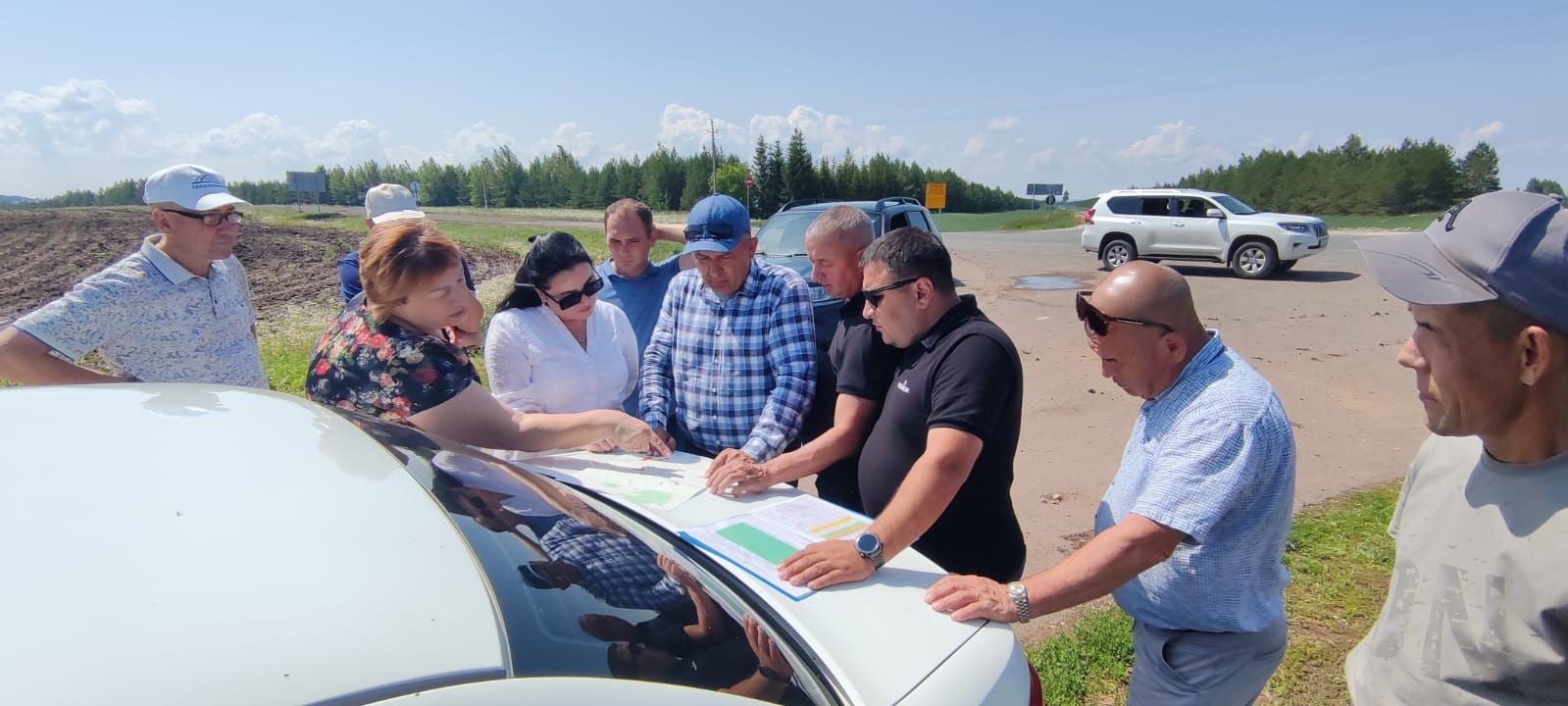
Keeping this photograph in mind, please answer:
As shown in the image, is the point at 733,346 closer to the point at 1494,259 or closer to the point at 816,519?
the point at 816,519

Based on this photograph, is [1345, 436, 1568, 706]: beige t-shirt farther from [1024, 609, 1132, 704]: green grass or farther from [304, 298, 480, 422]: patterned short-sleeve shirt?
[304, 298, 480, 422]: patterned short-sleeve shirt

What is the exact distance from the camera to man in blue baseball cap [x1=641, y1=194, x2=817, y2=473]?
A: 286 centimetres

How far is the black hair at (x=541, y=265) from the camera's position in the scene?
2.79 m

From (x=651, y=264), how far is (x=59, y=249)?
33.0 metres

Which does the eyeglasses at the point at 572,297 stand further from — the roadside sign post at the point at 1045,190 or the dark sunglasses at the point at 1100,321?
the roadside sign post at the point at 1045,190

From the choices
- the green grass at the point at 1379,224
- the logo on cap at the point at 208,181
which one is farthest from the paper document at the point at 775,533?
the green grass at the point at 1379,224

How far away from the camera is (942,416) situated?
80.7 inches

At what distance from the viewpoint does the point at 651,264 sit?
4293 millimetres

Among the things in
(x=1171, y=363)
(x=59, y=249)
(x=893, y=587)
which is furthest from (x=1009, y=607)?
(x=59, y=249)

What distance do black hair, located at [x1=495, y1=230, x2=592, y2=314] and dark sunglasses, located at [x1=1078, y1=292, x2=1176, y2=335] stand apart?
1680 millimetres

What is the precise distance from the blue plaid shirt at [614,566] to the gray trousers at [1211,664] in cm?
123

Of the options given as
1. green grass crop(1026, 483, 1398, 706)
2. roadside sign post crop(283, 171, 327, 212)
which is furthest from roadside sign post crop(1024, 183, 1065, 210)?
roadside sign post crop(283, 171, 327, 212)

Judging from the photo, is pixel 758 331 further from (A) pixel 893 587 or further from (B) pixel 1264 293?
(B) pixel 1264 293

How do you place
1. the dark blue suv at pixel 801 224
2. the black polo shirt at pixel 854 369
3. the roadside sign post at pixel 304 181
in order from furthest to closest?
the roadside sign post at pixel 304 181 → the dark blue suv at pixel 801 224 → the black polo shirt at pixel 854 369
